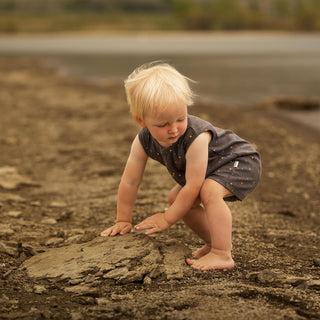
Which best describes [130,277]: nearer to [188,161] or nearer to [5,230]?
[188,161]

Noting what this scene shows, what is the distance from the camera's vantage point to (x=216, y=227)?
2.80m

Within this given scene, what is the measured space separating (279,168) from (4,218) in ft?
9.86

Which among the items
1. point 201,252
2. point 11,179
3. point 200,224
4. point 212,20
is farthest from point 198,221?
point 212,20

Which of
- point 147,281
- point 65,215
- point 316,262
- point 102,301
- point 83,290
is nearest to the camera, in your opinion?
point 102,301

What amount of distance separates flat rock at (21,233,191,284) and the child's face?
63 cm

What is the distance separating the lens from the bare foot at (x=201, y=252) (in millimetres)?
3008

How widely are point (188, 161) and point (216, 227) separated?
393mm

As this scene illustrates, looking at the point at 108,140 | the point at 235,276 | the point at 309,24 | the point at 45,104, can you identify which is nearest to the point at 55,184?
the point at 108,140

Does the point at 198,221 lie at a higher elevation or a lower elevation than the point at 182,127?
lower

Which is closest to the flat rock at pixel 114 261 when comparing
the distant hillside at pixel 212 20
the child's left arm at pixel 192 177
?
the child's left arm at pixel 192 177

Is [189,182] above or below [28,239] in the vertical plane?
above

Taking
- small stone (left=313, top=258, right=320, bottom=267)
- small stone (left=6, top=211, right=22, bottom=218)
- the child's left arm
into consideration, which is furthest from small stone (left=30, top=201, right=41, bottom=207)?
small stone (left=313, top=258, right=320, bottom=267)

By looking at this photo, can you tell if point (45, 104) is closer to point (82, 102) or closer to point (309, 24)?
point (82, 102)

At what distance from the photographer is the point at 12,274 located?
2.71m
